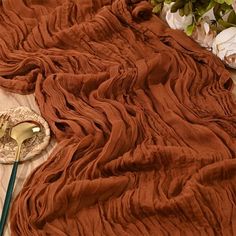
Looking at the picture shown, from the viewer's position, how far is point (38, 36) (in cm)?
101

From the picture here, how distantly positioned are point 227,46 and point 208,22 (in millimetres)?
81

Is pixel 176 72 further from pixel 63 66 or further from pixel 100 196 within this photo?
pixel 100 196

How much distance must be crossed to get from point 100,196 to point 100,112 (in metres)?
0.18

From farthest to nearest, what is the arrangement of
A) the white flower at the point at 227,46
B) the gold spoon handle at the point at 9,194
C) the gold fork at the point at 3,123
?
the white flower at the point at 227,46 → the gold fork at the point at 3,123 → the gold spoon handle at the point at 9,194

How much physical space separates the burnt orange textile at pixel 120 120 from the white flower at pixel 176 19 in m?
0.02

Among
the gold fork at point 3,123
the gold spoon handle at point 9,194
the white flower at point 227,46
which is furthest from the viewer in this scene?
the white flower at point 227,46

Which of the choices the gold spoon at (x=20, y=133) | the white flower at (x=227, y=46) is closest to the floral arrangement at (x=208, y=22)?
the white flower at (x=227, y=46)

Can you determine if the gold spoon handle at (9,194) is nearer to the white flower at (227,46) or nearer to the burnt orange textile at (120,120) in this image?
the burnt orange textile at (120,120)

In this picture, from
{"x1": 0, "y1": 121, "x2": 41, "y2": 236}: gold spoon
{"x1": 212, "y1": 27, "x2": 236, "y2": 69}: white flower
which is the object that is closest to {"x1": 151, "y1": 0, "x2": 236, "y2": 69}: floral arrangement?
{"x1": 212, "y1": 27, "x2": 236, "y2": 69}: white flower

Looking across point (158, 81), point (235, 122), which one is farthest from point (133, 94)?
point (235, 122)

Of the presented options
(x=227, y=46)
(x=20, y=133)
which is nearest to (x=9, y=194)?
(x=20, y=133)

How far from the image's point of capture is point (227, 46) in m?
0.94

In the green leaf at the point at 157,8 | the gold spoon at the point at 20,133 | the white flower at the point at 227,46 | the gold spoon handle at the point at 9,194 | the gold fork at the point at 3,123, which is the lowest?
the gold spoon handle at the point at 9,194

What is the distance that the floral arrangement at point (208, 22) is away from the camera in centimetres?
94
